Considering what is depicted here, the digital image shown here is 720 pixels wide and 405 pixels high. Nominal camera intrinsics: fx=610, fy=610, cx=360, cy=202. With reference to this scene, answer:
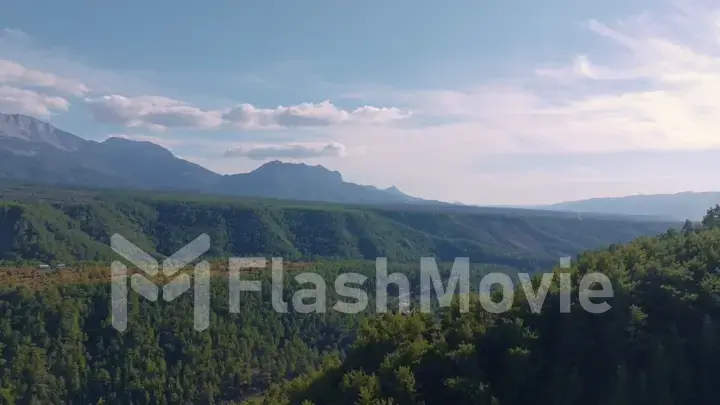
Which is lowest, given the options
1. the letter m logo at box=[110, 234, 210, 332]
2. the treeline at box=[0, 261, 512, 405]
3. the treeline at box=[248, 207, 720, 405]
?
the treeline at box=[0, 261, 512, 405]

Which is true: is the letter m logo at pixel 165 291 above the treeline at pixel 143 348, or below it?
above

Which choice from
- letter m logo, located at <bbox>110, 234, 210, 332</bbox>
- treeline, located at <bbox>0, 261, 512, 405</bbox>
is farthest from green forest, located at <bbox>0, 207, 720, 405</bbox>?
letter m logo, located at <bbox>110, 234, 210, 332</bbox>

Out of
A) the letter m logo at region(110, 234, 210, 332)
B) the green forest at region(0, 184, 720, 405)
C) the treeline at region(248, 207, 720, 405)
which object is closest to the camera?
the treeline at region(248, 207, 720, 405)

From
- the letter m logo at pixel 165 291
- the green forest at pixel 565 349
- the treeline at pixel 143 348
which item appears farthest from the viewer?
the letter m logo at pixel 165 291

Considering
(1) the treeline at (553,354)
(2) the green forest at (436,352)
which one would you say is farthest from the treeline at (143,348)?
(1) the treeline at (553,354)

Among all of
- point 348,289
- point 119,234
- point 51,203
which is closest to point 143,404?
point 348,289

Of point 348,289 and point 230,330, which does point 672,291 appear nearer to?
point 230,330

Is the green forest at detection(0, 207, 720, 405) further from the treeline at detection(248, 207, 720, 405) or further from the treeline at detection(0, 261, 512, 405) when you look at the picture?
the treeline at detection(0, 261, 512, 405)

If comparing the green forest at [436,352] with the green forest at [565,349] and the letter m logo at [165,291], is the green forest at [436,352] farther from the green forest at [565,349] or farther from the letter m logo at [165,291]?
the letter m logo at [165,291]

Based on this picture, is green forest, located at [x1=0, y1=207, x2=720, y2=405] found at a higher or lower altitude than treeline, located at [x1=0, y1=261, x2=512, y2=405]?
higher
